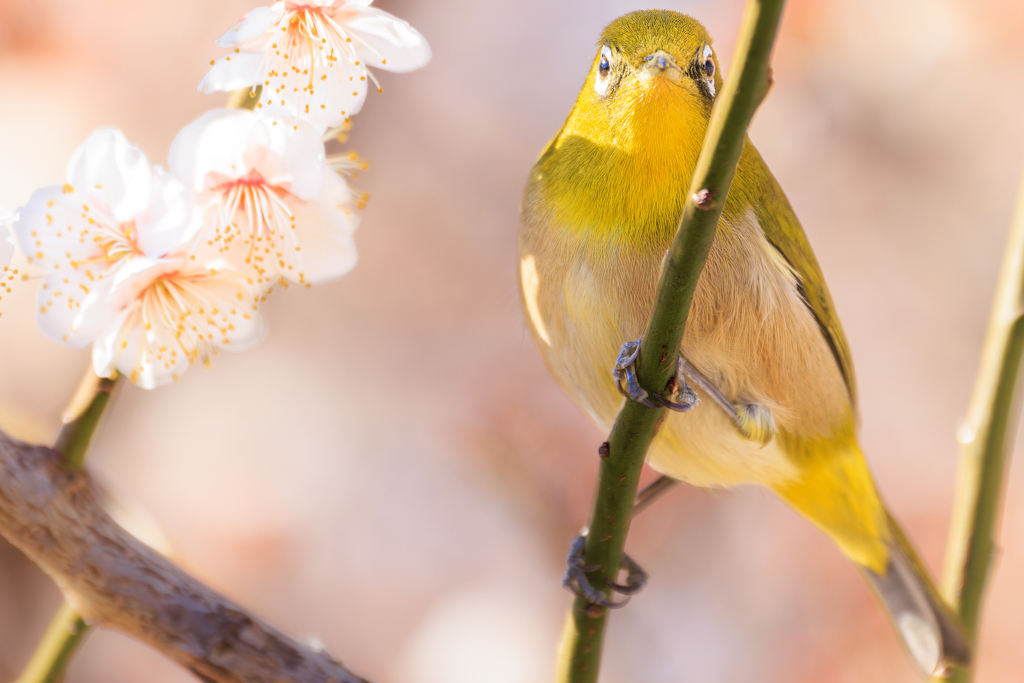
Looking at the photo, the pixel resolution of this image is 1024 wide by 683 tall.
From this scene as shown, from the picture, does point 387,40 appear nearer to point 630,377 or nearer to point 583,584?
point 630,377

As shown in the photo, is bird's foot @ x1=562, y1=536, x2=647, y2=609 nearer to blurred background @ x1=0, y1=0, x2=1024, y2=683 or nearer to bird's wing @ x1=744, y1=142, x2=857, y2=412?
bird's wing @ x1=744, y1=142, x2=857, y2=412

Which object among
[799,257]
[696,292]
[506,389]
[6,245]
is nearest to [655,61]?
[696,292]

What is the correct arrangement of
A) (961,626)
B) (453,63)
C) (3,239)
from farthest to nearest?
1. (453,63)
2. (961,626)
3. (3,239)

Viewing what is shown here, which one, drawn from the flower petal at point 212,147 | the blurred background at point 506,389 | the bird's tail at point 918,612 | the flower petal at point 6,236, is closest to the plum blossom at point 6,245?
the flower petal at point 6,236

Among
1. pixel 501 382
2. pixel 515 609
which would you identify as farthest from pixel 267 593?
pixel 501 382

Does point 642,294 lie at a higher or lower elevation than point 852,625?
higher

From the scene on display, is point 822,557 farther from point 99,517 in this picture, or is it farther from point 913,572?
point 99,517

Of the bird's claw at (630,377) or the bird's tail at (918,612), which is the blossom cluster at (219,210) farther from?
the bird's tail at (918,612)
